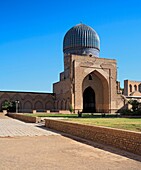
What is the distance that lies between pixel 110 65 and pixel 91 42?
477cm

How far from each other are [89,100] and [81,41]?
9158 mm

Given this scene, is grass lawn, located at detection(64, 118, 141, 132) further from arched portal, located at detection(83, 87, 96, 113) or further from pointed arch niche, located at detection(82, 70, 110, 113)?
arched portal, located at detection(83, 87, 96, 113)

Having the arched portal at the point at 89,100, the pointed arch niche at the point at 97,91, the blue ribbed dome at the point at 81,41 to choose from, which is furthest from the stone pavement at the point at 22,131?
the blue ribbed dome at the point at 81,41

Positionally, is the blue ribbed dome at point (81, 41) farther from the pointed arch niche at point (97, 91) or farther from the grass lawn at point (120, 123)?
the grass lawn at point (120, 123)

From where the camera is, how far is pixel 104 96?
1538 inches

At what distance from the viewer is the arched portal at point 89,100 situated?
39656 mm

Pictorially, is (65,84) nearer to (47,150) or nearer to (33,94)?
(33,94)

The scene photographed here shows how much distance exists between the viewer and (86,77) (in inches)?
1510

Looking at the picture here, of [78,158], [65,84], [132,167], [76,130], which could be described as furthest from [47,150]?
[65,84]

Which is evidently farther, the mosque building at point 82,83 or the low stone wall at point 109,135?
the mosque building at point 82,83

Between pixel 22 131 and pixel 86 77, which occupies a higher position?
pixel 86 77

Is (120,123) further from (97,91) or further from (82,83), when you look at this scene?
(97,91)

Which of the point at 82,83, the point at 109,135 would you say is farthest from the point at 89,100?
the point at 109,135

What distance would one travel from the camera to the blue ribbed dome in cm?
3988
